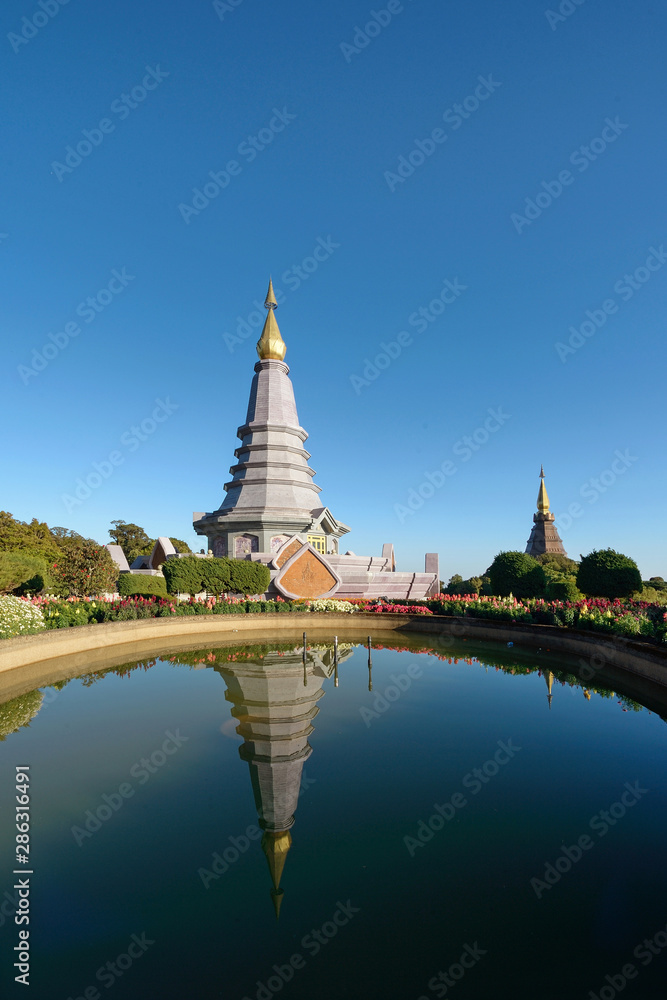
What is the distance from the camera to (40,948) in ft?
13.0

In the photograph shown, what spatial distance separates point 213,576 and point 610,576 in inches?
718

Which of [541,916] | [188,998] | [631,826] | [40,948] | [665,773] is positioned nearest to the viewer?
[188,998]

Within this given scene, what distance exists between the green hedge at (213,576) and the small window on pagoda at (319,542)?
8.76m

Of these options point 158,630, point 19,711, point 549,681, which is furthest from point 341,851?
point 158,630

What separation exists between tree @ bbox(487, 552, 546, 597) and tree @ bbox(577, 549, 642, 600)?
189 centimetres

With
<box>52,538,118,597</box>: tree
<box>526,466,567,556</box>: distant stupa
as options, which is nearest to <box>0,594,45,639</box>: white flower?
<box>52,538,118,597</box>: tree

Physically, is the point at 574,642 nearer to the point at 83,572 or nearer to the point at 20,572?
the point at 20,572

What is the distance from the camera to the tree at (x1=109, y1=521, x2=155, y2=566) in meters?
56.7

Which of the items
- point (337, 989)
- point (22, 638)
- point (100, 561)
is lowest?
point (337, 989)

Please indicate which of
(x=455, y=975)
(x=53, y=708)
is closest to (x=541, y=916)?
(x=455, y=975)

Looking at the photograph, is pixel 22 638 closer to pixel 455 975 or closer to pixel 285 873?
pixel 285 873

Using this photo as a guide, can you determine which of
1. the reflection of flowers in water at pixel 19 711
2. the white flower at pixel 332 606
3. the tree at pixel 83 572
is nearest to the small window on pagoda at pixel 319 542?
the white flower at pixel 332 606

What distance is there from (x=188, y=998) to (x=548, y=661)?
42.9 ft

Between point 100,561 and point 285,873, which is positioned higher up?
point 100,561
